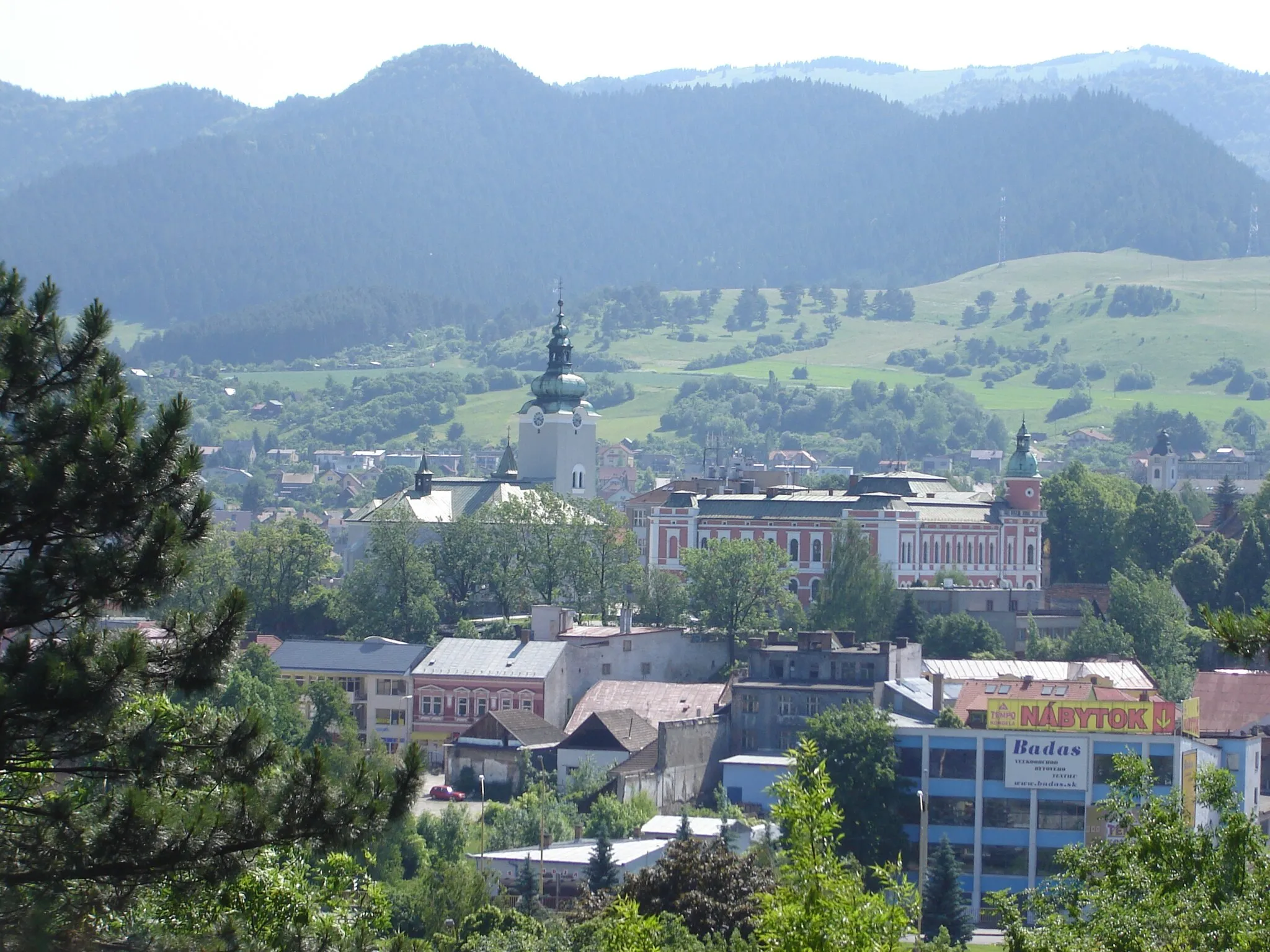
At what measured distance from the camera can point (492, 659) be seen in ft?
277

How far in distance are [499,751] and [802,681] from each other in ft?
33.1

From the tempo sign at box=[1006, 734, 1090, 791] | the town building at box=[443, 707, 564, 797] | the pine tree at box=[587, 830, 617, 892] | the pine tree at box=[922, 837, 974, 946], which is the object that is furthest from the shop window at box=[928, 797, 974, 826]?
the town building at box=[443, 707, 564, 797]

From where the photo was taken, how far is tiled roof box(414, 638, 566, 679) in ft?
271

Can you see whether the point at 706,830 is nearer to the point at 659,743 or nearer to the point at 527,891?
the point at 659,743

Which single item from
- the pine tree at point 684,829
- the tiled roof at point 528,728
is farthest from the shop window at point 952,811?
the tiled roof at point 528,728

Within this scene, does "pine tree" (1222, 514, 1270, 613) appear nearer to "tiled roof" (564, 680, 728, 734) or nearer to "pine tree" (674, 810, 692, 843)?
"tiled roof" (564, 680, 728, 734)

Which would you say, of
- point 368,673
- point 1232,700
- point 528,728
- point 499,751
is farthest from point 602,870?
point 1232,700

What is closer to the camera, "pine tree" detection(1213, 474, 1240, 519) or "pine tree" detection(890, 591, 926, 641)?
"pine tree" detection(890, 591, 926, 641)

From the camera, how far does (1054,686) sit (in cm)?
7456

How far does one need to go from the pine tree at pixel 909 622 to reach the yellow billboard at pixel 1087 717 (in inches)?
974

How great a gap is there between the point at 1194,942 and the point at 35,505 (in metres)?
12.5

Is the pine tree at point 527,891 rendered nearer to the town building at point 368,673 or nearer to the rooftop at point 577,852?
the rooftop at point 577,852

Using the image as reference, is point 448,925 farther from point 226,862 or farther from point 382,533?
point 382,533

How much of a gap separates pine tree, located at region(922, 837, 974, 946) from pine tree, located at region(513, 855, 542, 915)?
8.70 metres
